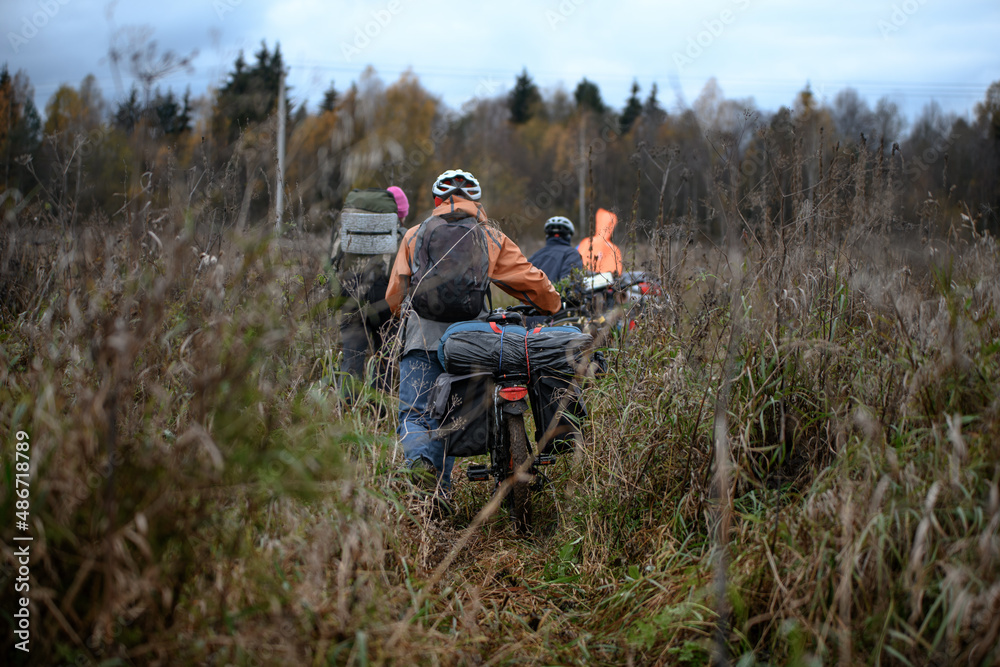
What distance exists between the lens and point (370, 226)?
5.27 metres

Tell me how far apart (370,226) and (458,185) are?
1.62 metres

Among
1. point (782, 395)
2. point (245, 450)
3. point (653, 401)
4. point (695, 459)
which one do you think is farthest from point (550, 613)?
point (245, 450)

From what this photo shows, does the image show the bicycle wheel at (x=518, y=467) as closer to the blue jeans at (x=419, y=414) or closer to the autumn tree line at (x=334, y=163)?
the blue jeans at (x=419, y=414)

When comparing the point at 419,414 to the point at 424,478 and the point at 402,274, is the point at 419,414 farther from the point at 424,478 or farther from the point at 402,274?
the point at 402,274

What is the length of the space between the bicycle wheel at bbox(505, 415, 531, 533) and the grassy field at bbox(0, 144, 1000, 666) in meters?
0.16

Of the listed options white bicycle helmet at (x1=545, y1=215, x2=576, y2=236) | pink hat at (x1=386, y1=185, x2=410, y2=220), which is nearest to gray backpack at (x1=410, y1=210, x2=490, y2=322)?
pink hat at (x1=386, y1=185, x2=410, y2=220)

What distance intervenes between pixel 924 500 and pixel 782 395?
80cm

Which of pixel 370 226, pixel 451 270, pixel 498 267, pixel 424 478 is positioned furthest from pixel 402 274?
pixel 370 226

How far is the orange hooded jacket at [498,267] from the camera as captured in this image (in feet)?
12.4

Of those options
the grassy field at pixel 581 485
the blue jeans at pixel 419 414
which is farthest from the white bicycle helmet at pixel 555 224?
the blue jeans at pixel 419 414

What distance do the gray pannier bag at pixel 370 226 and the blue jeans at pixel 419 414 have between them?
69.1 inches

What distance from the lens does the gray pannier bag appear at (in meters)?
5.25

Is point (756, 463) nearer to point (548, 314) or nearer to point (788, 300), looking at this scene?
point (788, 300)

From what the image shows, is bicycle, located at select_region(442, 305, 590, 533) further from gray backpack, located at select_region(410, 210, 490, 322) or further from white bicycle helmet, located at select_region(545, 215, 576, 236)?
white bicycle helmet, located at select_region(545, 215, 576, 236)
